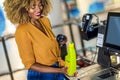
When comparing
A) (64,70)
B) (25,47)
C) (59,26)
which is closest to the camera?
(25,47)

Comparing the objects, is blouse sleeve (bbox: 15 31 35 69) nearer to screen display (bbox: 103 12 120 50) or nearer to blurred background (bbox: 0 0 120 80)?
screen display (bbox: 103 12 120 50)

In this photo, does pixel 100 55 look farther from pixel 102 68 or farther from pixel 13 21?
pixel 13 21

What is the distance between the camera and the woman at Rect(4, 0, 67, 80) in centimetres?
174

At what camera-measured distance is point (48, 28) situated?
1.95 metres

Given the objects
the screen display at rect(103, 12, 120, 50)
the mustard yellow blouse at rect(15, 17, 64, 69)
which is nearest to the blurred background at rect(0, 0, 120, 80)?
the screen display at rect(103, 12, 120, 50)

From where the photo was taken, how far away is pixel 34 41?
1767mm

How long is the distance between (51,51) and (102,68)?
53 cm

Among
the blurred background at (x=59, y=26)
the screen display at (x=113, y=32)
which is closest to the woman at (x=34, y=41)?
the screen display at (x=113, y=32)

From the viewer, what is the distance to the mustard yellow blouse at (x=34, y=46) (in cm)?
173

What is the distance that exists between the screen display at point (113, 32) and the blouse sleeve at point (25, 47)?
0.59 meters

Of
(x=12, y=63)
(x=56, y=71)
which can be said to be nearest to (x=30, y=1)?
(x=56, y=71)

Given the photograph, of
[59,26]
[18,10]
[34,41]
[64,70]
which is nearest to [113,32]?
[64,70]

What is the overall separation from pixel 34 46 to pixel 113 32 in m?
0.59

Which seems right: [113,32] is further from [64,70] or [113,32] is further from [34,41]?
[34,41]
